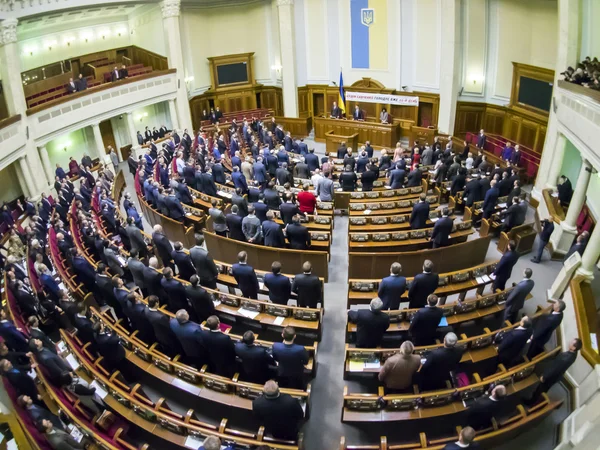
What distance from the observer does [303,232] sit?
26.0 feet

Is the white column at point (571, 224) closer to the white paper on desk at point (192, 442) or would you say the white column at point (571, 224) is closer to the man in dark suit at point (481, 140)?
the man in dark suit at point (481, 140)

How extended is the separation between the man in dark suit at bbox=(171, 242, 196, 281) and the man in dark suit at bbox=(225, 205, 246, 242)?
4.72 feet

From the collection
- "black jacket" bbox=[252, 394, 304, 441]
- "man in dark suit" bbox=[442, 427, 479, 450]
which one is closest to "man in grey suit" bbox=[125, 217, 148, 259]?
"black jacket" bbox=[252, 394, 304, 441]

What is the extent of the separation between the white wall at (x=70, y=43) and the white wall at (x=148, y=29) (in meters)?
0.44

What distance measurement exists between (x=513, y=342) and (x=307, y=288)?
279 cm

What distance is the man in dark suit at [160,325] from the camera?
5.66 m

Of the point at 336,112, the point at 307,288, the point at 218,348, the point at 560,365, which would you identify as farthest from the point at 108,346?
the point at 336,112

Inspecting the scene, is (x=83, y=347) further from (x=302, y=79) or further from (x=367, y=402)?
(x=302, y=79)

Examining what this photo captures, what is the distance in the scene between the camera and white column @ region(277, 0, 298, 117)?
730 inches

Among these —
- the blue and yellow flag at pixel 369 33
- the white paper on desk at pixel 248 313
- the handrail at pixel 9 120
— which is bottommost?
the white paper on desk at pixel 248 313

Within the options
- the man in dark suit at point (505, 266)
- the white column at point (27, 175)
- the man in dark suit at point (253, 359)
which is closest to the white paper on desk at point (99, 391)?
the man in dark suit at point (253, 359)

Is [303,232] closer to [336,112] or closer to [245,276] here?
[245,276]

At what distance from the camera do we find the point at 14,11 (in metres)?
12.3

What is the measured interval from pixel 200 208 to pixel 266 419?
23.4 feet
